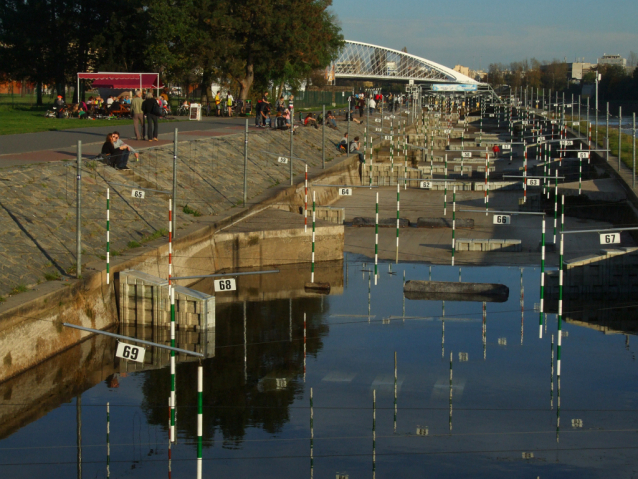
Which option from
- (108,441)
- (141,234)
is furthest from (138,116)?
(108,441)

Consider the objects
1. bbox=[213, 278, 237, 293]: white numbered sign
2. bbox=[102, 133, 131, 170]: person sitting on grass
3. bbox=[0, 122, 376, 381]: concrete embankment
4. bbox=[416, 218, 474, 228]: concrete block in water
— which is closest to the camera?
bbox=[0, 122, 376, 381]: concrete embankment

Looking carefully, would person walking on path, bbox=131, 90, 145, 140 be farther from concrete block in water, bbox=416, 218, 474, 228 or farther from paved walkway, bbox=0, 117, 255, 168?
concrete block in water, bbox=416, 218, 474, 228

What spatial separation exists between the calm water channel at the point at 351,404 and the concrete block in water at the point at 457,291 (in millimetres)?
1149

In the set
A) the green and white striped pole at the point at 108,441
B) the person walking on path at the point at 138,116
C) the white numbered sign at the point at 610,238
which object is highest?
the person walking on path at the point at 138,116

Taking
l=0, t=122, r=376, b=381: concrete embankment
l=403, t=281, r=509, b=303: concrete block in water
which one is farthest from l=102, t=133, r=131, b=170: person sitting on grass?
l=403, t=281, r=509, b=303: concrete block in water

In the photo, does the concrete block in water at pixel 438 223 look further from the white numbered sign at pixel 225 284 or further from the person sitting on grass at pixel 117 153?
the white numbered sign at pixel 225 284

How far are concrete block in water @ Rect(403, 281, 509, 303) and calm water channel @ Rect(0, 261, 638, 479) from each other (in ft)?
3.77

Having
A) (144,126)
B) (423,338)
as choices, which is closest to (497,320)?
(423,338)

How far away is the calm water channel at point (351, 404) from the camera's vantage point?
9.77 metres

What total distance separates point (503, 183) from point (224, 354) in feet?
74.7

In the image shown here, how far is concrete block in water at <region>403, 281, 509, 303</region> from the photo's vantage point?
58.9 ft

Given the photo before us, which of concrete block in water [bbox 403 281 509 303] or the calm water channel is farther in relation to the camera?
concrete block in water [bbox 403 281 509 303]

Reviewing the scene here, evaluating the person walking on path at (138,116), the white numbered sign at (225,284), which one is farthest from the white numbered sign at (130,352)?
the person walking on path at (138,116)

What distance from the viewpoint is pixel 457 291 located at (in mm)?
18047
